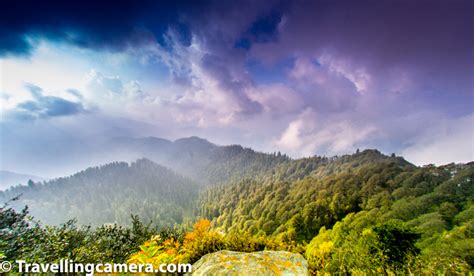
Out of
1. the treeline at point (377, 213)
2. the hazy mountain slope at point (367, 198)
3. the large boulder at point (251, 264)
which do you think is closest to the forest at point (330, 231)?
the treeline at point (377, 213)

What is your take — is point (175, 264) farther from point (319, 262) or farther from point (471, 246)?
point (471, 246)

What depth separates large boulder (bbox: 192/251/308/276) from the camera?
5254 mm

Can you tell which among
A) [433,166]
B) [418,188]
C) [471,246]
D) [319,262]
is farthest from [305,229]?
[319,262]

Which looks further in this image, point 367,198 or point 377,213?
point 367,198

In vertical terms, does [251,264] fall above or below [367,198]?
above

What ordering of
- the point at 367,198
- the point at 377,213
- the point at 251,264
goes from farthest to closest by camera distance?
the point at 367,198 < the point at 377,213 < the point at 251,264

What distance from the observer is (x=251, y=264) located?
5496mm

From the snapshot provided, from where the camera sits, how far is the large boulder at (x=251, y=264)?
5254mm

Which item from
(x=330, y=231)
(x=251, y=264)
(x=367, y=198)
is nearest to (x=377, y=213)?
(x=330, y=231)

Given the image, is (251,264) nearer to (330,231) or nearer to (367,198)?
(330,231)

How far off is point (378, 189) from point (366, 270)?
123 meters

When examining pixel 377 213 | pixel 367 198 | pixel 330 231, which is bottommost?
pixel 330 231

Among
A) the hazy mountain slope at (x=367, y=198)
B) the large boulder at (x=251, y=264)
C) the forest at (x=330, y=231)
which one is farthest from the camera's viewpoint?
the hazy mountain slope at (x=367, y=198)

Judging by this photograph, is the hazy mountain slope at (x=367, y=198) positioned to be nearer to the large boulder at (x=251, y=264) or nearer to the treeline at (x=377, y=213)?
the treeline at (x=377, y=213)
